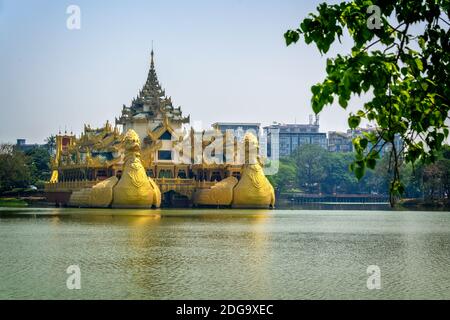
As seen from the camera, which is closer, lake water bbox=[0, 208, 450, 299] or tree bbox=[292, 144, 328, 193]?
lake water bbox=[0, 208, 450, 299]

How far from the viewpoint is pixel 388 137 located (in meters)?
7.37

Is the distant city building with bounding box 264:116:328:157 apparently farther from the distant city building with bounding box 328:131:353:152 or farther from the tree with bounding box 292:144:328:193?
the tree with bounding box 292:144:328:193

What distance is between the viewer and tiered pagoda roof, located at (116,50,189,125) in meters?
69.7

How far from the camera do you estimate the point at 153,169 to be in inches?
2552

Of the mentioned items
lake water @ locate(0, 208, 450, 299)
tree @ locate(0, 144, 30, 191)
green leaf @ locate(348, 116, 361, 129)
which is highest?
tree @ locate(0, 144, 30, 191)

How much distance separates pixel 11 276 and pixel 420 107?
12720 mm

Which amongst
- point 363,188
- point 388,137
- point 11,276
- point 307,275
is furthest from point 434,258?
point 363,188

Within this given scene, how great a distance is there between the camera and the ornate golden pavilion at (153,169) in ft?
195

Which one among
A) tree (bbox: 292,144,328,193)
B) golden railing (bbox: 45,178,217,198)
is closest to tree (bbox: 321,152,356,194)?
tree (bbox: 292,144,328,193)

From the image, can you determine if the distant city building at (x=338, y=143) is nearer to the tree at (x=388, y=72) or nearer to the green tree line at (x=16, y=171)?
the green tree line at (x=16, y=171)

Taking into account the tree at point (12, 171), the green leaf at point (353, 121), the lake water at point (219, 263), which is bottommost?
the lake water at point (219, 263)

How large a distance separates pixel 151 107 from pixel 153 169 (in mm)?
8620

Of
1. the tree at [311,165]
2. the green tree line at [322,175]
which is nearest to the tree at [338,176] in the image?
the green tree line at [322,175]

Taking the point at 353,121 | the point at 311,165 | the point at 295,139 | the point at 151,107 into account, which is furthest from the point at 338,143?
the point at 353,121
